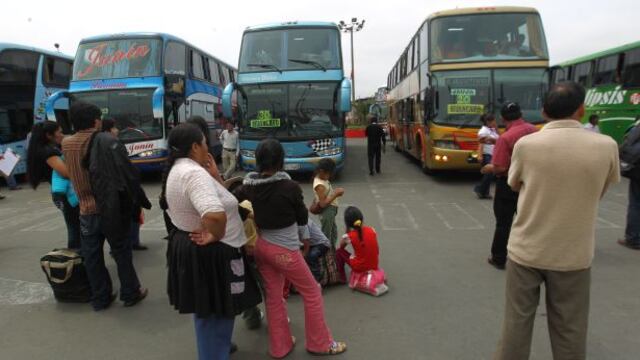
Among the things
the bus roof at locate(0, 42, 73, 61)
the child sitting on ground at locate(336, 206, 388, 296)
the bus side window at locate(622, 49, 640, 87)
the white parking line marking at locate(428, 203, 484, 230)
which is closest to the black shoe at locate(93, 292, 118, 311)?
the child sitting on ground at locate(336, 206, 388, 296)

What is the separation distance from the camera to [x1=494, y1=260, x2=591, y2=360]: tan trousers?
244 cm

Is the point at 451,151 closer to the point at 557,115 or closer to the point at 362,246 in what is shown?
the point at 362,246

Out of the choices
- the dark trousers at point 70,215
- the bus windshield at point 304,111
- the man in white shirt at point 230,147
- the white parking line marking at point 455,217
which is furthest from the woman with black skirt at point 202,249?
the man in white shirt at point 230,147

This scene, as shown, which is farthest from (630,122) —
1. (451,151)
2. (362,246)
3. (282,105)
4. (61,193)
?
(61,193)

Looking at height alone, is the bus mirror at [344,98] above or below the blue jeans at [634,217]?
above

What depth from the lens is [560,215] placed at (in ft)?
7.85

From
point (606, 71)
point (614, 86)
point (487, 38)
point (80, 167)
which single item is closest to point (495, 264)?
point (80, 167)

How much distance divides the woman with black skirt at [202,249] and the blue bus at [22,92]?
11989mm

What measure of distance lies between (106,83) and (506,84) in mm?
10243

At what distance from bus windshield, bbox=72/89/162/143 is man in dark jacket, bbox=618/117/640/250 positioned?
10.4 m

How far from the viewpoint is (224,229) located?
259 cm

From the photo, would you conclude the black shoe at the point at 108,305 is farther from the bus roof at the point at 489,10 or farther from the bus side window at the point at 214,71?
the bus side window at the point at 214,71

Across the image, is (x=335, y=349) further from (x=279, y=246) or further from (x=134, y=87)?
(x=134, y=87)

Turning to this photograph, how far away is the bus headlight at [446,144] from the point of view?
10250 mm
